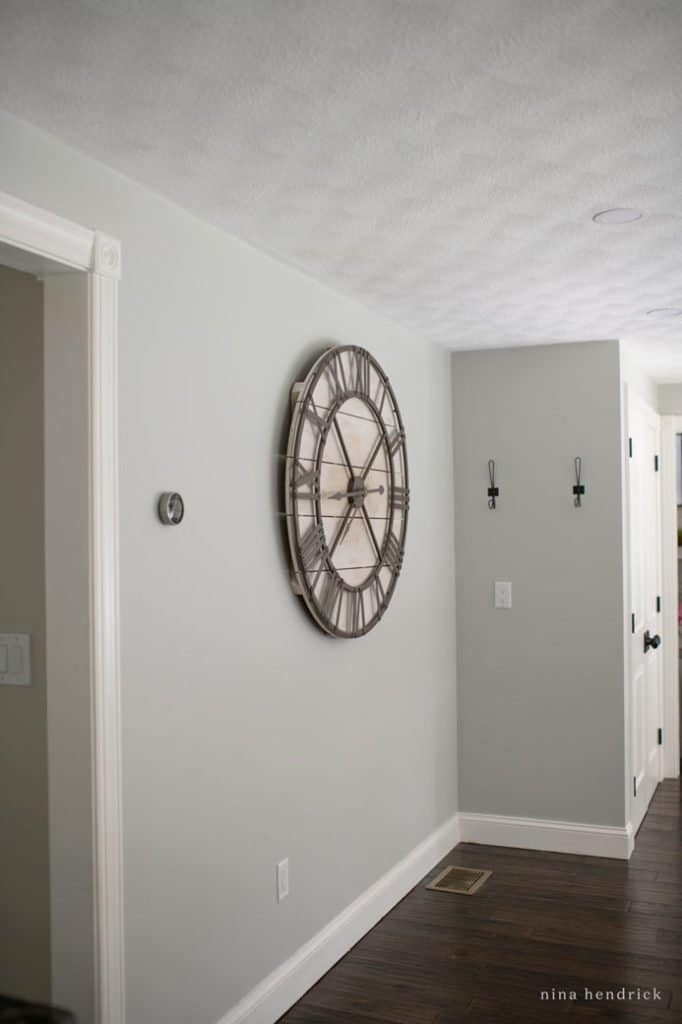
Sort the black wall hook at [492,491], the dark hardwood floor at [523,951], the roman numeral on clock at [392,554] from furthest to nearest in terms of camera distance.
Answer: the black wall hook at [492,491]
the roman numeral on clock at [392,554]
the dark hardwood floor at [523,951]

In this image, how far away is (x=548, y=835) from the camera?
15.2 ft

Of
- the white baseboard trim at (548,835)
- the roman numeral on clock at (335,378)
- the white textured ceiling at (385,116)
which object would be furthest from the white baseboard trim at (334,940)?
the white textured ceiling at (385,116)

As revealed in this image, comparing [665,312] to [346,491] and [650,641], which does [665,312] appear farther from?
[650,641]

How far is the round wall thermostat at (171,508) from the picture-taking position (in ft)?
8.40

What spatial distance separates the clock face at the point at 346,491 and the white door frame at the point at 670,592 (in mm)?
2435

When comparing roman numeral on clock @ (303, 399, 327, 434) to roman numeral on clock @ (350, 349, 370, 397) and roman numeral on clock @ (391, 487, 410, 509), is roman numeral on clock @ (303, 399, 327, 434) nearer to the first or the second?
roman numeral on clock @ (350, 349, 370, 397)

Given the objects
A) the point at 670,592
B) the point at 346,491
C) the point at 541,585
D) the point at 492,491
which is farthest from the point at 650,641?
the point at 346,491

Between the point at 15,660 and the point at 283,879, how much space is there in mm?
1240

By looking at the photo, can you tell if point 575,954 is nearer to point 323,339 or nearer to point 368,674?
point 368,674

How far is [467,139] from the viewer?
2188 mm

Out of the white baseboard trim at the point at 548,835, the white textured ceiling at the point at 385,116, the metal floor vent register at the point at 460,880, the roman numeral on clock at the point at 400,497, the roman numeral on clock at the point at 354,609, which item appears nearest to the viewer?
the white textured ceiling at the point at 385,116

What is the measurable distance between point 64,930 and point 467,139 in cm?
197

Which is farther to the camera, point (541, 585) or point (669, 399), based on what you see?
point (669, 399)

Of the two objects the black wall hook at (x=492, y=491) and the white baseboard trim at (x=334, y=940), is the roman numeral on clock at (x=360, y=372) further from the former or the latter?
the white baseboard trim at (x=334, y=940)
